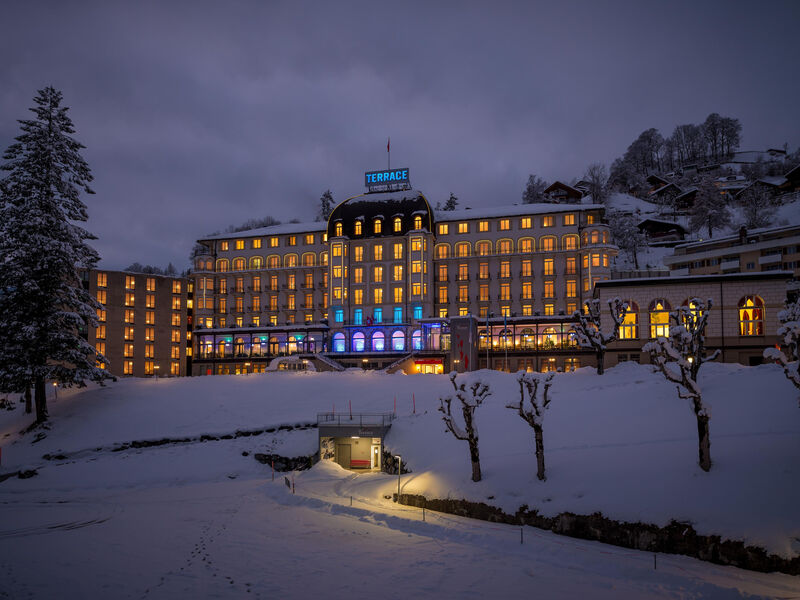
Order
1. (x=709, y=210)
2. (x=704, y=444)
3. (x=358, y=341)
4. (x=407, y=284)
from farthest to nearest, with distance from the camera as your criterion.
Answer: (x=709, y=210) → (x=407, y=284) → (x=358, y=341) → (x=704, y=444)

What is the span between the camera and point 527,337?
74062 mm

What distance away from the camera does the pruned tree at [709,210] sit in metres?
107

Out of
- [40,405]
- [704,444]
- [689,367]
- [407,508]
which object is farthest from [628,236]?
[40,405]

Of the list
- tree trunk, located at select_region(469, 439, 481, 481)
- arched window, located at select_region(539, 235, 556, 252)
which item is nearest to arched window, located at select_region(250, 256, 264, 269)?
arched window, located at select_region(539, 235, 556, 252)

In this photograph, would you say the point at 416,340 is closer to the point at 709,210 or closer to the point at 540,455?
the point at 540,455

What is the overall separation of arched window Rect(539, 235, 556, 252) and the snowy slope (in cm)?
3562

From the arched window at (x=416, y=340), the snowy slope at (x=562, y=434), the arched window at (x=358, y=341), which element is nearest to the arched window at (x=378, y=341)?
the arched window at (x=358, y=341)

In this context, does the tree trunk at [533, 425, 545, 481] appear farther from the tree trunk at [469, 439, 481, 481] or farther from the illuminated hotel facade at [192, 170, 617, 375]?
the illuminated hotel facade at [192, 170, 617, 375]

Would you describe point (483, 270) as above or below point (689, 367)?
above

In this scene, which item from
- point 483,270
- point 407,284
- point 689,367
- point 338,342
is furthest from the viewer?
point 483,270

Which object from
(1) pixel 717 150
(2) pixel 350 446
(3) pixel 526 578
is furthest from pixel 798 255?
(1) pixel 717 150

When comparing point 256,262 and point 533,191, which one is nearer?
point 256,262

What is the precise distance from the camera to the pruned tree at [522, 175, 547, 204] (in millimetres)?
132637

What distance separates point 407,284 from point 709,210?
218 ft
